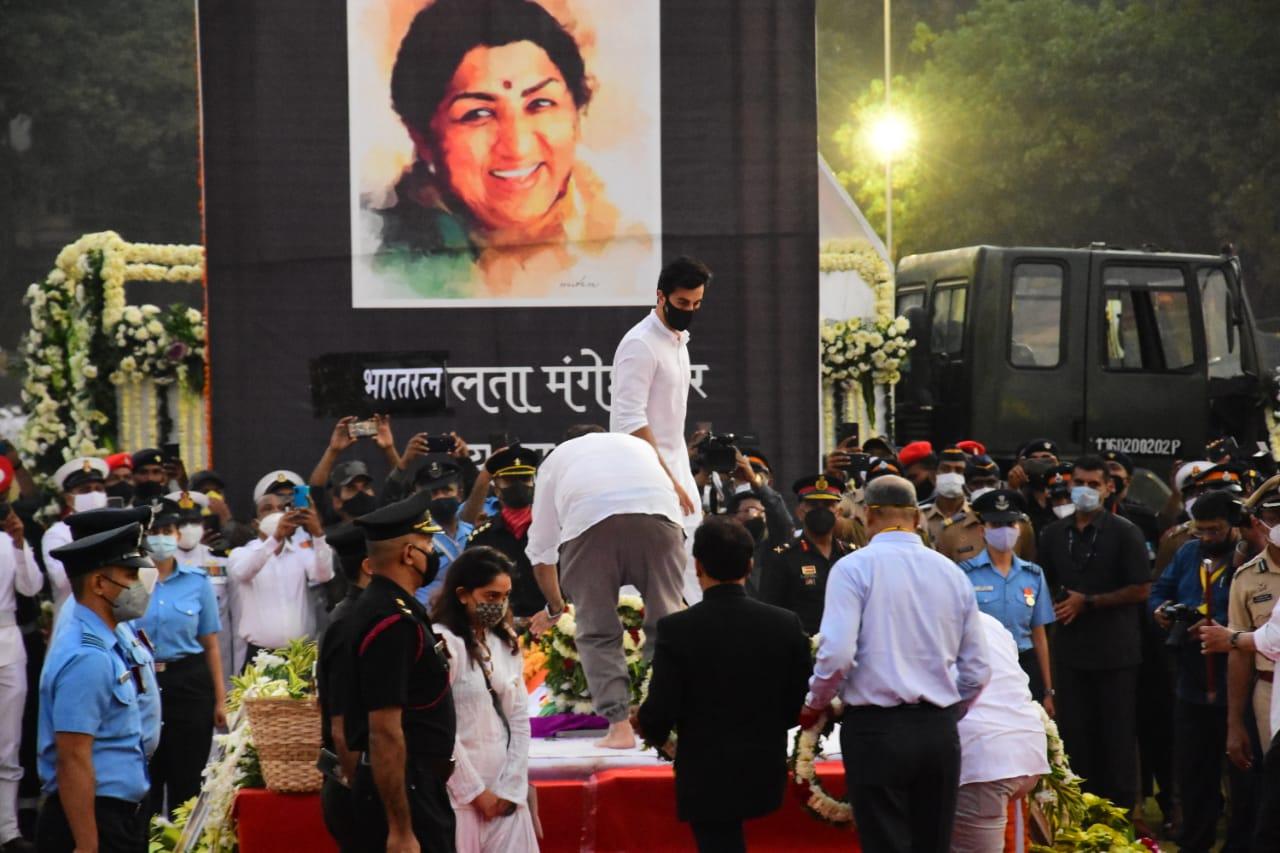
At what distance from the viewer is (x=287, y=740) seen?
27.7 ft

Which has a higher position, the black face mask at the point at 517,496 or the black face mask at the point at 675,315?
the black face mask at the point at 675,315

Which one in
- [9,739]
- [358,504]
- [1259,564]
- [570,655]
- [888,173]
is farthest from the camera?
[888,173]

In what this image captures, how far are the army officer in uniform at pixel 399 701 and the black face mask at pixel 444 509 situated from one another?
17.0 feet

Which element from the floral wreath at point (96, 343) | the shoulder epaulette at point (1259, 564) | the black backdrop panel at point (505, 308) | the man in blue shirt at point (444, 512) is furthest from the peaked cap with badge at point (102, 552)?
the floral wreath at point (96, 343)

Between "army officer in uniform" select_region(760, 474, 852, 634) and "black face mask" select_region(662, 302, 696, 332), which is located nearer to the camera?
"black face mask" select_region(662, 302, 696, 332)

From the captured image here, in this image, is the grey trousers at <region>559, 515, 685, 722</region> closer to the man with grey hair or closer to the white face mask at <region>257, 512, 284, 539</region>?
the man with grey hair

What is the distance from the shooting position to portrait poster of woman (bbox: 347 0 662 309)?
14.9 m

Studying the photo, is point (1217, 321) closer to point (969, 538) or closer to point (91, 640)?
point (969, 538)

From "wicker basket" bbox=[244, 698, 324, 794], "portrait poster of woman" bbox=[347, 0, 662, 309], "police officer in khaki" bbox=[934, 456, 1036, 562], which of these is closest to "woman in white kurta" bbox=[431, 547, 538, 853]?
"wicker basket" bbox=[244, 698, 324, 794]

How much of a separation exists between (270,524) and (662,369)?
373cm

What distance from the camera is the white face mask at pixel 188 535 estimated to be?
11.5 meters

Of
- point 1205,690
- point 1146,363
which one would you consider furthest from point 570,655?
point 1146,363

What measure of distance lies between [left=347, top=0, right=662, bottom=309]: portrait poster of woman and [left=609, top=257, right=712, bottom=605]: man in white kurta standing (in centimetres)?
573

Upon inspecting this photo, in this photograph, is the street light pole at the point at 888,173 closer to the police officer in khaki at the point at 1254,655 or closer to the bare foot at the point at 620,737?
the police officer in khaki at the point at 1254,655
